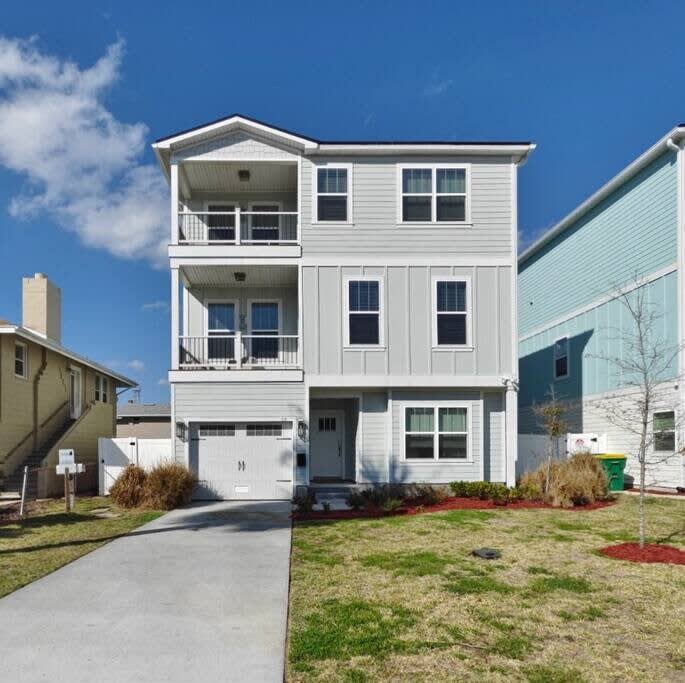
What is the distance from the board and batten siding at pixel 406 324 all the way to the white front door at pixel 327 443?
2132mm

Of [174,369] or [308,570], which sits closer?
[308,570]

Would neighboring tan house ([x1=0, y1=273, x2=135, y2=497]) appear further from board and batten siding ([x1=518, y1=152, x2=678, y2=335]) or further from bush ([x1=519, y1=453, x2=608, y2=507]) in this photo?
board and batten siding ([x1=518, y1=152, x2=678, y2=335])

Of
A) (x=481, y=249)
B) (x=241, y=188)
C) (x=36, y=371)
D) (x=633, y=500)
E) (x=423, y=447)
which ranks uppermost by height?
(x=241, y=188)

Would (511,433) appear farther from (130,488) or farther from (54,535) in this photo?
(54,535)

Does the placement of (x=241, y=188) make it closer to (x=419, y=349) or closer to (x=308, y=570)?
(x=419, y=349)

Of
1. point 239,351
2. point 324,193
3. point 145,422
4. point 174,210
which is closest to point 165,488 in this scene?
point 239,351

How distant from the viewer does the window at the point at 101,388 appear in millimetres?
24391

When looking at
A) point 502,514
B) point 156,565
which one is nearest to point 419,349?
point 502,514

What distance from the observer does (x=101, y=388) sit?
82.1 ft

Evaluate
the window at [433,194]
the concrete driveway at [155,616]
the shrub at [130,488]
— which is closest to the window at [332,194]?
the window at [433,194]

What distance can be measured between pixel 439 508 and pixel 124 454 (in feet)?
27.9

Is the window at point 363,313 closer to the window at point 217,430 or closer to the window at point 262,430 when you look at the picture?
the window at point 262,430

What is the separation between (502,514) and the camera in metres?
11.7

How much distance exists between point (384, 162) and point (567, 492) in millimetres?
9105
